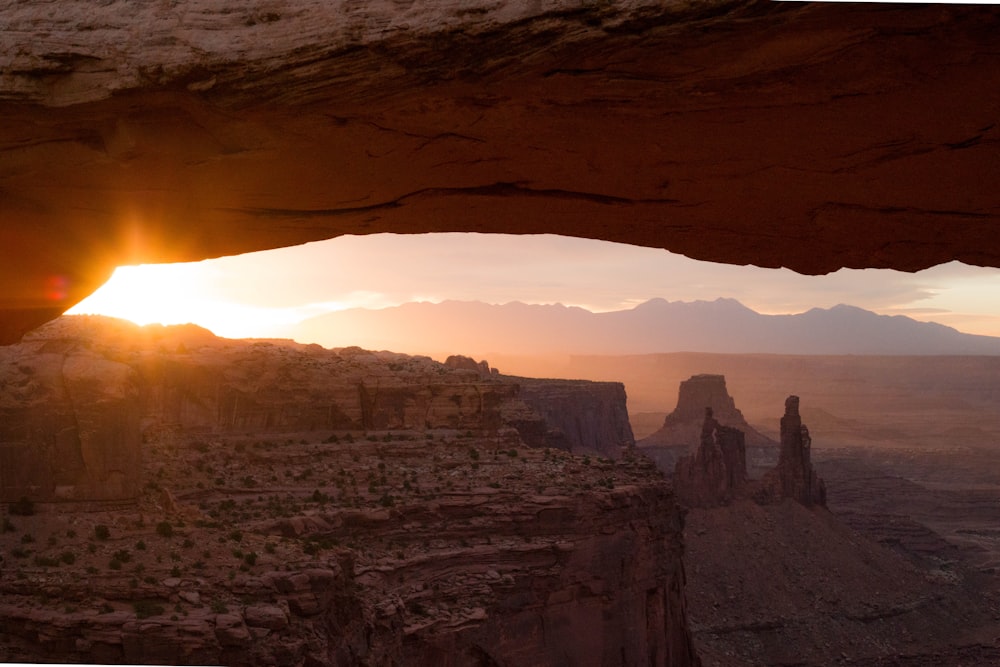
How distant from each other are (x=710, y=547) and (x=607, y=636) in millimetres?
29319

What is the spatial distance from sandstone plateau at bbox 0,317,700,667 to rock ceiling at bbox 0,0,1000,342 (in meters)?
9.34

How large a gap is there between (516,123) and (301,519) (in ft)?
65.1

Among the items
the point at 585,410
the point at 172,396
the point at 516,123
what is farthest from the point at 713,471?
the point at 516,123

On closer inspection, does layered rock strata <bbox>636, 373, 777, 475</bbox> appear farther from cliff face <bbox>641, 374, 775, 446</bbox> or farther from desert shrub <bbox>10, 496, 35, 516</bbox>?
desert shrub <bbox>10, 496, 35, 516</bbox>

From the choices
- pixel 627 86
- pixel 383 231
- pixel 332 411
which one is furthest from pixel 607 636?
pixel 627 86

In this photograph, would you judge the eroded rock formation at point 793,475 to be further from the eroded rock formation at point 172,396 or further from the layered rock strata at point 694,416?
the layered rock strata at point 694,416

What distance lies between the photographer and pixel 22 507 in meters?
18.5

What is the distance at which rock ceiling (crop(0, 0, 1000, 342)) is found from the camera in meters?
6.86

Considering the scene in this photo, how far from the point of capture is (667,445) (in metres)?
102

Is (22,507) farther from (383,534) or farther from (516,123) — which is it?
(516,123)

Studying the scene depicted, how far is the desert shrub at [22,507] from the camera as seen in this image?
18.4 metres

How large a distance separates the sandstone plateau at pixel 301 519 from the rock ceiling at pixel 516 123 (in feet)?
30.6

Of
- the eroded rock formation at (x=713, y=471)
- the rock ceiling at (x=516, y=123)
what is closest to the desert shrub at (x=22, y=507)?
the rock ceiling at (x=516, y=123)

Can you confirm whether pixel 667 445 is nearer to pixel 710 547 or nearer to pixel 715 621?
pixel 710 547
